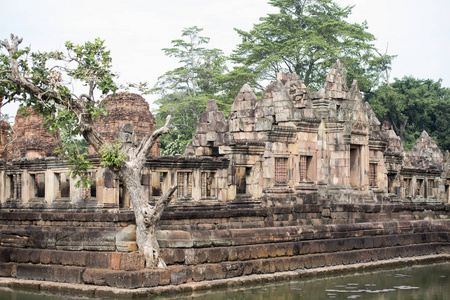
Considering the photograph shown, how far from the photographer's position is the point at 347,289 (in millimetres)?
13758

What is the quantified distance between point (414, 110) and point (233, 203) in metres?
32.6

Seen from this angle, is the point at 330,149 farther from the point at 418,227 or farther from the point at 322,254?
the point at 322,254

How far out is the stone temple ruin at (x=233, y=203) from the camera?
43.6ft

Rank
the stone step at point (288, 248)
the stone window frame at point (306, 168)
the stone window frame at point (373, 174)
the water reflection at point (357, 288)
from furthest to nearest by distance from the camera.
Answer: the stone window frame at point (373, 174), the stone window frame at point (306, 168), the stone step at point (288, 248), the water reflection at point (357, 288)

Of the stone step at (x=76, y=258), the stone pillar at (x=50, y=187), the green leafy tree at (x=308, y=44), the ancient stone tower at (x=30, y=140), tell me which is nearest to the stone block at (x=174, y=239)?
the stone step at (x=76, y=258)

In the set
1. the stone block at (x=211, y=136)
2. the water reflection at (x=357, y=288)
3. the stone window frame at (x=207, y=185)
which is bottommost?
the water reflection at (x=357, y=288)

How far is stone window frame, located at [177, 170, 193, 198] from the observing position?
56.9 ft

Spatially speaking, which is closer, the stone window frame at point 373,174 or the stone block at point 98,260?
the stone block at point 98,260

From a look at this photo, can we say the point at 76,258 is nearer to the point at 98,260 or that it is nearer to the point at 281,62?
the point at 98,260

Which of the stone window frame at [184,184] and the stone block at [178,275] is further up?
the stone window frame at [184,184]

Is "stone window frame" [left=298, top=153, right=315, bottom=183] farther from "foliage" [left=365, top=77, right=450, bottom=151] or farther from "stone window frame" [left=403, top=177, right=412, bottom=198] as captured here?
"foliage" [left=365, top=77, right=450, bottom=151]

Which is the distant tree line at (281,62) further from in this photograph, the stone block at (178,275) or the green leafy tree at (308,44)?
the stone block at (178,275)

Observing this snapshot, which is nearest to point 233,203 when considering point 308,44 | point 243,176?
point 243,176

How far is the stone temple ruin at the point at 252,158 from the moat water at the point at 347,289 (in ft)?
12.4
